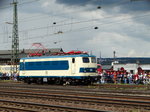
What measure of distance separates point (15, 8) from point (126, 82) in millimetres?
27483

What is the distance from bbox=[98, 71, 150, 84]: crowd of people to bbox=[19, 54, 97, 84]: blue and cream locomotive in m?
3.39

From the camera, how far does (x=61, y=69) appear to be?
3528 cm

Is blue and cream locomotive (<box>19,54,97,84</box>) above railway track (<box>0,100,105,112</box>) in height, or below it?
above

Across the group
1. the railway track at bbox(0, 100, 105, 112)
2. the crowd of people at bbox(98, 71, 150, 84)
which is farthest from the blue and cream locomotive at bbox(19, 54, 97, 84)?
the railway track at bbox(0, 100, 105, 112)

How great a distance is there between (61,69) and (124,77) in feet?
24.5

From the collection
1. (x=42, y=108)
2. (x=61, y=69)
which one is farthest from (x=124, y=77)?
(x=42, y=108)

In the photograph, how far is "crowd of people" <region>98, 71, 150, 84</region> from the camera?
3438 centimetres

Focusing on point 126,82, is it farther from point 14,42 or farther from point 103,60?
point 103,60

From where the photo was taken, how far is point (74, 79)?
34.2 metres

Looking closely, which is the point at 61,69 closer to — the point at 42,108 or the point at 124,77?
the point at 124,77

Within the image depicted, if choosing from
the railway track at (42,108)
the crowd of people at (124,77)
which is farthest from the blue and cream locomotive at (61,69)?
the railway track at (42,108)

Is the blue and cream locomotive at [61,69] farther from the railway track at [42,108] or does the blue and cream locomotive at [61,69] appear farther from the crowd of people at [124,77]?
the railway track at [42,108]

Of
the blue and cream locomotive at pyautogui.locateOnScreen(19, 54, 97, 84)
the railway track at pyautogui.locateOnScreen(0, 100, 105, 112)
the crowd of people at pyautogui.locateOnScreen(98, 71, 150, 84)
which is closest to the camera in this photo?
the railway track at pyautogui.locateOnScreen(0, 100, 105, 112)

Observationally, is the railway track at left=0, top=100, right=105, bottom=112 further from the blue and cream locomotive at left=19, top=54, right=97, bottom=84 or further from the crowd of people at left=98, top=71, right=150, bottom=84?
the crowd of people at left=98, top=71, right=150, bottom=84
